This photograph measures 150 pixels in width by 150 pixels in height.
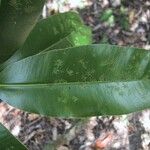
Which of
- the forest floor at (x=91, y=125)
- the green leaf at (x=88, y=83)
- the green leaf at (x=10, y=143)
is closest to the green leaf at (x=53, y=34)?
the green leaf at (x=88, y=83)

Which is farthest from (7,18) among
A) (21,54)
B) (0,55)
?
(21,54)

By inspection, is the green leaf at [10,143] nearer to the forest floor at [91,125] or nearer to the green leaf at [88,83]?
the green leaf at [88,83]

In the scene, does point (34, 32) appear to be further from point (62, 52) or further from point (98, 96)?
point (98, 96)

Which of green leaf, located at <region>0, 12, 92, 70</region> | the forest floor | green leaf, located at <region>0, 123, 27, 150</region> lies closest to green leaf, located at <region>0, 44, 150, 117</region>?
green leaf, located at <region>0, 123, 27, 150</region>

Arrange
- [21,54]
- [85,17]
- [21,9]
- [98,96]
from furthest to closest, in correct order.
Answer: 1. [85,17]
2. [21,54]
3. [98,96]
4. [21,9]

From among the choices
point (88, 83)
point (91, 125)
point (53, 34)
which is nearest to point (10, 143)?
point (88, 83)

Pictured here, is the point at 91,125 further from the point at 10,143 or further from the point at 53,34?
the point at 10,143

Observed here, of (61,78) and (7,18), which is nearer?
(7,18)

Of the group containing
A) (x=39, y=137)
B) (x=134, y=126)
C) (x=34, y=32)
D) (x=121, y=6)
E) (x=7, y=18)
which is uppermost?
(x=7, y=18)
